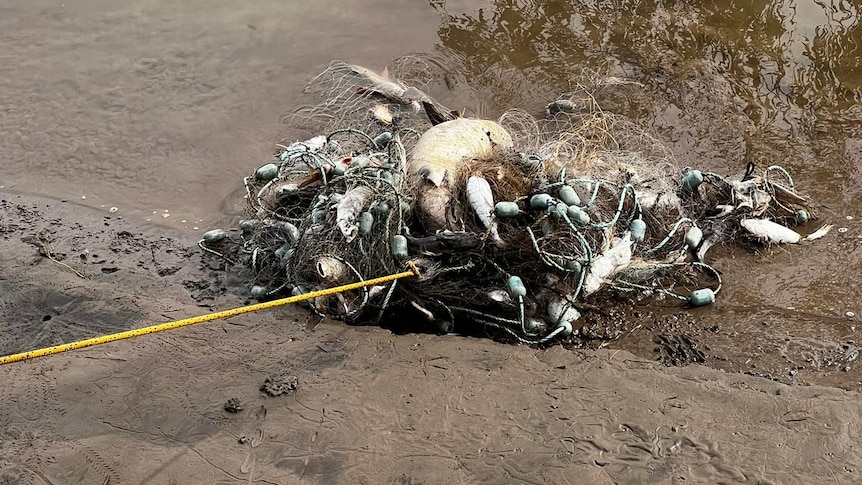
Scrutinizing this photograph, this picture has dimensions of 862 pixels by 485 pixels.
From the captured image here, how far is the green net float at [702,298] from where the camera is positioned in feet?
14.8

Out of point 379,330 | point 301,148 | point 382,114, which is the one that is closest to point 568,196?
point 379,330

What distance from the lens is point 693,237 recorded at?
4719mm

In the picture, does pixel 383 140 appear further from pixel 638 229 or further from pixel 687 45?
pixel 687 45

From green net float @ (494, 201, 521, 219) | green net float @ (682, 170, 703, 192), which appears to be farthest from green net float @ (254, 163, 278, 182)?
green net float @ (682, 170, 703, 192)

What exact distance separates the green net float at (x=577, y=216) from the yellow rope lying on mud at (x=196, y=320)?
1.01m

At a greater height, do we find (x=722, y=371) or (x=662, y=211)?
(x=662, y=211)

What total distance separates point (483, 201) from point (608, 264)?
876mm

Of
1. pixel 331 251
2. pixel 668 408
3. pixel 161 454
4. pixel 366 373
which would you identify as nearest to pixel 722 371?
pixel 668 408

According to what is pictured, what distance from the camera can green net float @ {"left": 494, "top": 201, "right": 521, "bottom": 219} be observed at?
4.21 m

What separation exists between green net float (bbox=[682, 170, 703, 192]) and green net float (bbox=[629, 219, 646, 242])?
2.70ft

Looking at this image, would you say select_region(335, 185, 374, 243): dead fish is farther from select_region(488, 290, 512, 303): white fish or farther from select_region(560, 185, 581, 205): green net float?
select_region(560, 185, 581, 205): green net float

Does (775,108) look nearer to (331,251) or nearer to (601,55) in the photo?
(601,55)

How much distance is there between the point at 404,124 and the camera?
5.91 meters

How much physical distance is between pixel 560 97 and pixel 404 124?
167 cm
